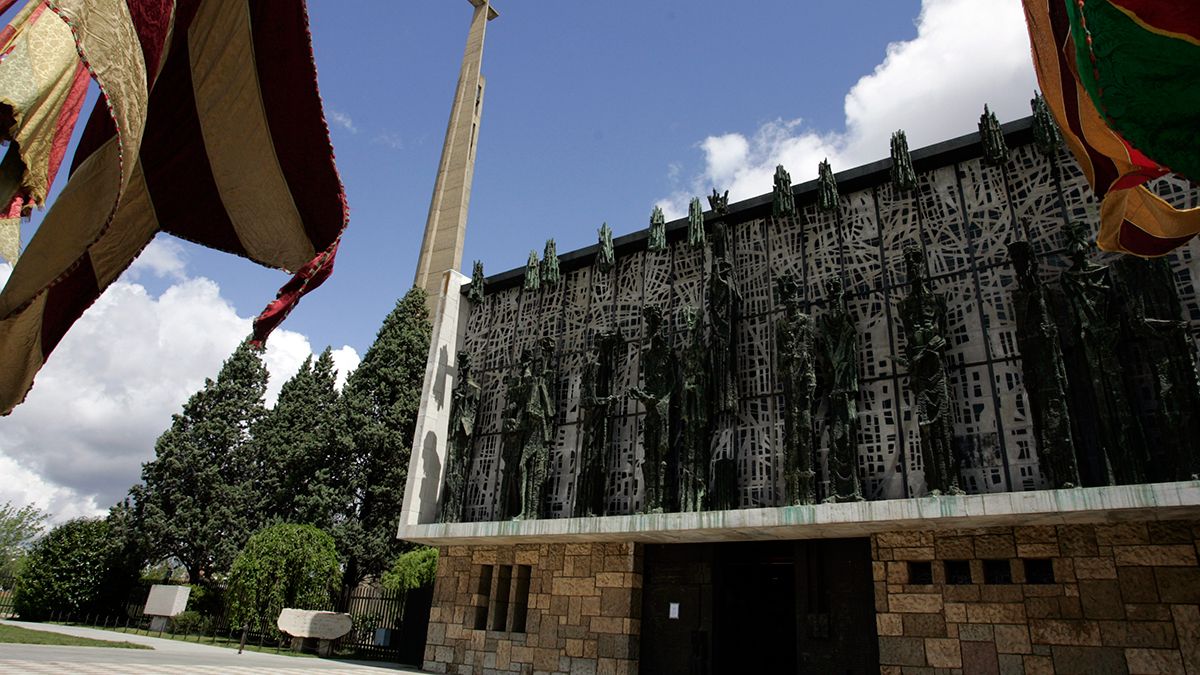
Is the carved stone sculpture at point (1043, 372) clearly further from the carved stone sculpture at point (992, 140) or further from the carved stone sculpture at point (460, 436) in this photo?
the carved stone sculpture at point (460, 436)

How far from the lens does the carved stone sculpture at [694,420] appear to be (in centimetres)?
1219

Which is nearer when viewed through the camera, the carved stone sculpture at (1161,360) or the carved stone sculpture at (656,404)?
the carved stone sculpture at (1161,360)

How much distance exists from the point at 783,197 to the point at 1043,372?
5.35 metres

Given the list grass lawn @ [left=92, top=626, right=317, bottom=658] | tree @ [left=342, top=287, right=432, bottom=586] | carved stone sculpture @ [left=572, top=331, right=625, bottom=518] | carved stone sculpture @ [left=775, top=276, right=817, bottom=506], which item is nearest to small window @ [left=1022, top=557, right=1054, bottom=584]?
carved stone sculpture @ [left=775, top=276, right=817, bottom=506]

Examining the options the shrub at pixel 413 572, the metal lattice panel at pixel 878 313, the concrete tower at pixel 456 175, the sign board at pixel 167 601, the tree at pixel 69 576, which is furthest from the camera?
the concrete tower at pixel 456 175

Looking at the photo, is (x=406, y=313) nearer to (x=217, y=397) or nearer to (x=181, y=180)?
(x=217, y=397)

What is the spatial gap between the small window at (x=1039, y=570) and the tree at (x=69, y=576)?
87.3 ft

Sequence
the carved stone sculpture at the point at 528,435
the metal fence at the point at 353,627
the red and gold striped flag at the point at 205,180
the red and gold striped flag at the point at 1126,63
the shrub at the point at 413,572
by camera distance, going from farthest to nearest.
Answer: the shrub at the point at 413,572, the metal fence at the point at 353,627, the carved stone sculpture at the point at 528,435, the red and gold striped flag at the point at 1126,63, the red and gold striped flag at the point at 205,180

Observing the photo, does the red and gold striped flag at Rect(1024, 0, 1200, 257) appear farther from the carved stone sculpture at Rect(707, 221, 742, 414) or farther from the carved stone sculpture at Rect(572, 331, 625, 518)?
the carved stone sculpture at Rect(572, 331, 625, 518)

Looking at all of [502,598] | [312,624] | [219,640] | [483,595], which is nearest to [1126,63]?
[502,598]

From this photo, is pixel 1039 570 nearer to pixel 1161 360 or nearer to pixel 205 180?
pixel 1161 360

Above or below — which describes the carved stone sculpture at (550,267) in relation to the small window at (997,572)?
above

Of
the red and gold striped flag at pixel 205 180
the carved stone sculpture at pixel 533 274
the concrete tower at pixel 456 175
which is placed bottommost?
the red and gold striped flag at pixel 205 180

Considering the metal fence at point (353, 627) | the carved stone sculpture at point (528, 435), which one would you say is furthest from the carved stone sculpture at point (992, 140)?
the metal fence at point (353, 627)
